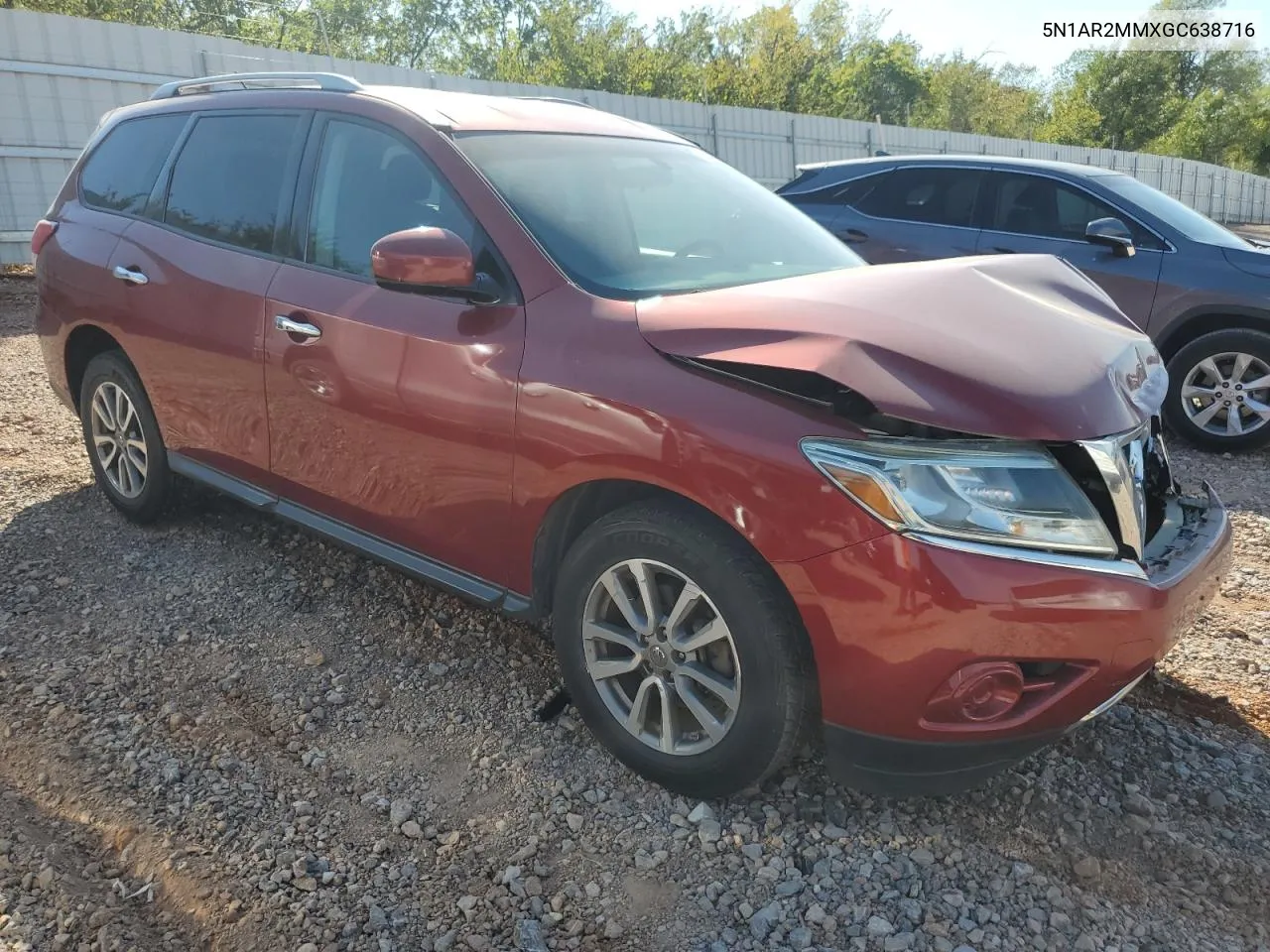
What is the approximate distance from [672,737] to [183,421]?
2.51m

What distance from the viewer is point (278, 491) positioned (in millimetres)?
3596

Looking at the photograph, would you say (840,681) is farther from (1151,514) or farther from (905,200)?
(905,200)

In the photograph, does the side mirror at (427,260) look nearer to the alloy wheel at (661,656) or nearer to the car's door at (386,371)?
the car's door at (386,371)

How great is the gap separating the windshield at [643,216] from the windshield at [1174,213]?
3.86 meters

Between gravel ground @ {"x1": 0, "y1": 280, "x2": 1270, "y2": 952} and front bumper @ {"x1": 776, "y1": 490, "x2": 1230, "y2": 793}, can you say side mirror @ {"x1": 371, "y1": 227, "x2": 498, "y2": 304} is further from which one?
gravel ground @ {"x1": 0, "y1": 280, "x2": 1270, "y2": 952}

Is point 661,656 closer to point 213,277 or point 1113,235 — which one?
point 213,277

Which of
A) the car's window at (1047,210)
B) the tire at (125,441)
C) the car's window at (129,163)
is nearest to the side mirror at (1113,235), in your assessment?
the car's window at (1047,210)

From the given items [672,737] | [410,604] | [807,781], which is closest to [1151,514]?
[807,781]

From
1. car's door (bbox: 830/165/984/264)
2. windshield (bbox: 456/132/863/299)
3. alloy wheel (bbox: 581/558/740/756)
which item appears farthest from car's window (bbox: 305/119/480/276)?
car's door (bbox: 830/165/984/264)

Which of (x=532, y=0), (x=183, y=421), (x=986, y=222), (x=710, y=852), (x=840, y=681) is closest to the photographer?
(x=840, y=681)

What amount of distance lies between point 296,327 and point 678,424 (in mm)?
1562

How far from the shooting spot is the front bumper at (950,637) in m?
2.06

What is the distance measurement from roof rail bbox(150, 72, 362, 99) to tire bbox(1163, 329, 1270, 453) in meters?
4.85

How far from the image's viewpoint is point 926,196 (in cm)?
696
